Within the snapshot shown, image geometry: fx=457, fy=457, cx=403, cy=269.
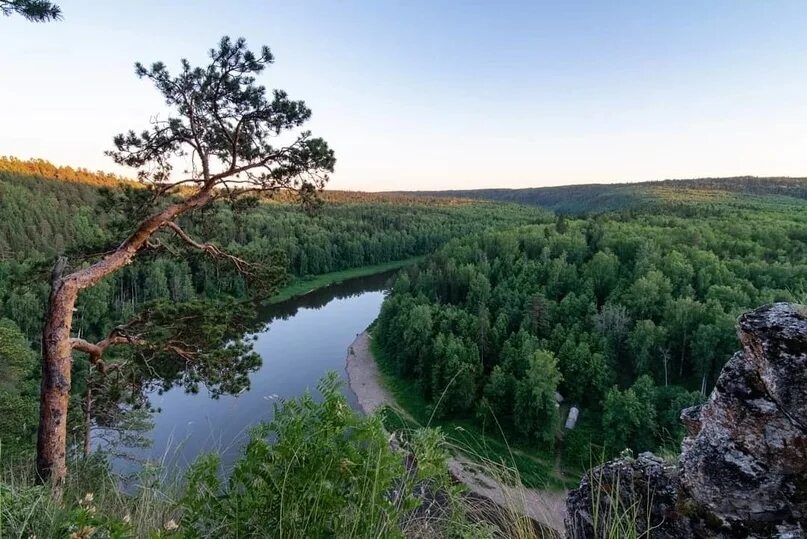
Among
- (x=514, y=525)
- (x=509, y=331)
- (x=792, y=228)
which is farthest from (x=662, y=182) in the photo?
(x=514, y=525)

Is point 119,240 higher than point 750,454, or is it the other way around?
→ point 119,240

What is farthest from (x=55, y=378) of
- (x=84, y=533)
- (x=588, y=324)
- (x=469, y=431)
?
(x=588, y=324)

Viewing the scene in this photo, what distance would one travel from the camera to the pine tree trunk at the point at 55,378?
4.92 m

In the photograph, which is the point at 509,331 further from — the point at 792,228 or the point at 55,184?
the point at 55,184

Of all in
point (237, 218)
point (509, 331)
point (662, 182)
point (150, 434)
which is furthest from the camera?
point (662, 182)

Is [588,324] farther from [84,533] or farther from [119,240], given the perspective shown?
[84,533]

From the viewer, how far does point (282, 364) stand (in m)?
31.2

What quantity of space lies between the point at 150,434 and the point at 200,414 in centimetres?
246

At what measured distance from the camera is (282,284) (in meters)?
7.84

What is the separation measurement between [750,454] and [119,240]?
7693 millimetres

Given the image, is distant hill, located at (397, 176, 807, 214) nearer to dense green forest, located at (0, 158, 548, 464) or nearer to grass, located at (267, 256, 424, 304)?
dense green forest, located at (0, 158, 548, 464)

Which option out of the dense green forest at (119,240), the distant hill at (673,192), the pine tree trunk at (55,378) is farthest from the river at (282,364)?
the distant hill at (673,192)

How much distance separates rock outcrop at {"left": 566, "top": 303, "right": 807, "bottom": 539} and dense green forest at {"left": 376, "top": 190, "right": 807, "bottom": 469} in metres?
13.2

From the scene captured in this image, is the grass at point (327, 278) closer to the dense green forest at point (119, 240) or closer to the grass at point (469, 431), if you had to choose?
the dense green forest at point (119, 240)
